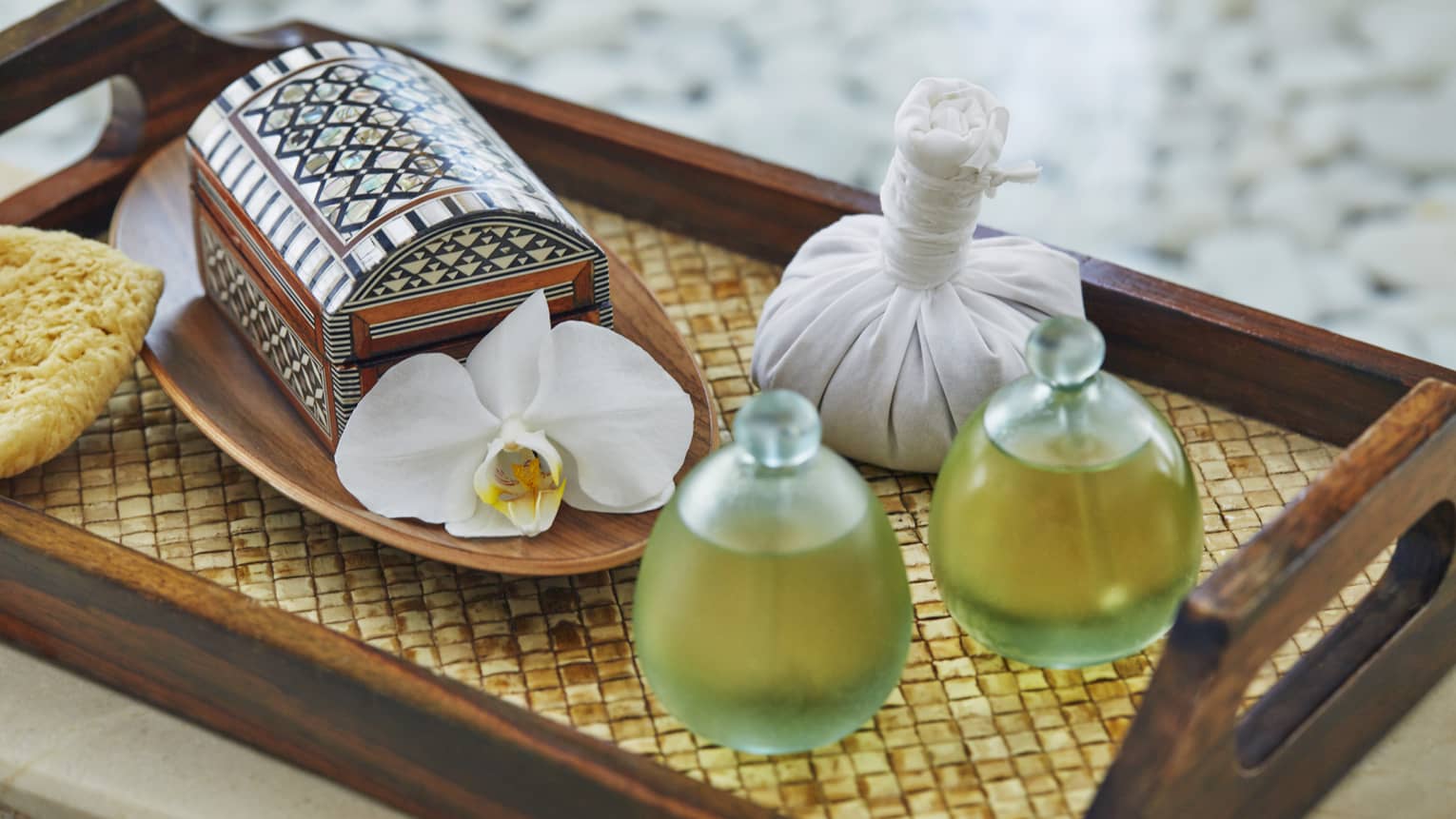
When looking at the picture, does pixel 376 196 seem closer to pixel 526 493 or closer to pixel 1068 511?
pixel 526 493

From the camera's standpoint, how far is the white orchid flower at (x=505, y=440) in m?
0.67

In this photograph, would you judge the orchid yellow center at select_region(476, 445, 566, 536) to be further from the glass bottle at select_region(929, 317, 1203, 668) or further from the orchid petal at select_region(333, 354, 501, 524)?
the glass bottle at select_region(929, 317, 1203, 668)

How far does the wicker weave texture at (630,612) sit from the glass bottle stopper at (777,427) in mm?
132

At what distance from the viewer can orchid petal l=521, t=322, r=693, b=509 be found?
0.68 metres

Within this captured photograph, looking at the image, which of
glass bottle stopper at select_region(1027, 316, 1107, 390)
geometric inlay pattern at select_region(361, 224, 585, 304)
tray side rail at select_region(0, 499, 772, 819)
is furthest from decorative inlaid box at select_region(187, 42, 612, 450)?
glass bottle stopper at select_region(1027, 316, 1107, 390)

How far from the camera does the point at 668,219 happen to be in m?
0.89

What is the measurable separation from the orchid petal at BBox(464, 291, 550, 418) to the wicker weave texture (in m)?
0.07

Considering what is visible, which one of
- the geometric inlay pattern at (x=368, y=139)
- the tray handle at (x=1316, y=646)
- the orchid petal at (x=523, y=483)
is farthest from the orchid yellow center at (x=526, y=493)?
the tray handle at (x=1316, y=646)

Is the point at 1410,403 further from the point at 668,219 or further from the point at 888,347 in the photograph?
the point at 668,219

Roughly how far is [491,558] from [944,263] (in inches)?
8.6

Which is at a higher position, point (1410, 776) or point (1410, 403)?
point (1410, 403)

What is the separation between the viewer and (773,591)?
0.55 m

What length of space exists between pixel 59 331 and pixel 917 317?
0.36m

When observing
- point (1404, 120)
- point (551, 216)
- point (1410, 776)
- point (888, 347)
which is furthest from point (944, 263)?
point (1404, 120)
